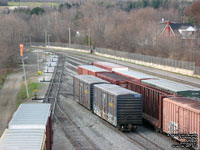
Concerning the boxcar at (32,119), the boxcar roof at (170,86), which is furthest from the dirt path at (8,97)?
the boxcar roof at (170,86)

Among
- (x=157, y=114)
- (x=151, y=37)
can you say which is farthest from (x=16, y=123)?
(x=151, y=37)

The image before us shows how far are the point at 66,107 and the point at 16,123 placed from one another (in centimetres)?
1669

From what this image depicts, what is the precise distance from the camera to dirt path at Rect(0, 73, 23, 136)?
1075 inches

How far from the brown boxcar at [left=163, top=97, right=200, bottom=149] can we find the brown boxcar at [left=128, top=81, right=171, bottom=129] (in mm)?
787

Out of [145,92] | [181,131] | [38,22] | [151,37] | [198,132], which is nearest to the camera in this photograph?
[198,132]

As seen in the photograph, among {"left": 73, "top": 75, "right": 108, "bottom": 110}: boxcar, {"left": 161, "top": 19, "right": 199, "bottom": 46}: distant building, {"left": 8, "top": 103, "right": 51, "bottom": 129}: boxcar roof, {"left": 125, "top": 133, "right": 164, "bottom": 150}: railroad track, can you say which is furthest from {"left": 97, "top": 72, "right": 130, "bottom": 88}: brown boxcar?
{"left": 161, "top": 19, "right": 199, "bottom": 46}: distant building

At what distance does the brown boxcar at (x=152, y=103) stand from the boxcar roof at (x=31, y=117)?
7578mm

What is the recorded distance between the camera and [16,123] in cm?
1357

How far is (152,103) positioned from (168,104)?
2.61m

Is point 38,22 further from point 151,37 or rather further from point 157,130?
point 157,130

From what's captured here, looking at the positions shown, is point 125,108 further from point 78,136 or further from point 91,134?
point 78,136

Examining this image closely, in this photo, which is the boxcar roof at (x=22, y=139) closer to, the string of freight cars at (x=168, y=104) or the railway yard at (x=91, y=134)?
the railway yard at (x=91, y=134)

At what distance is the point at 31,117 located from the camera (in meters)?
14.8

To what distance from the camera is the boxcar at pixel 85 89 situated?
27.0 meters
